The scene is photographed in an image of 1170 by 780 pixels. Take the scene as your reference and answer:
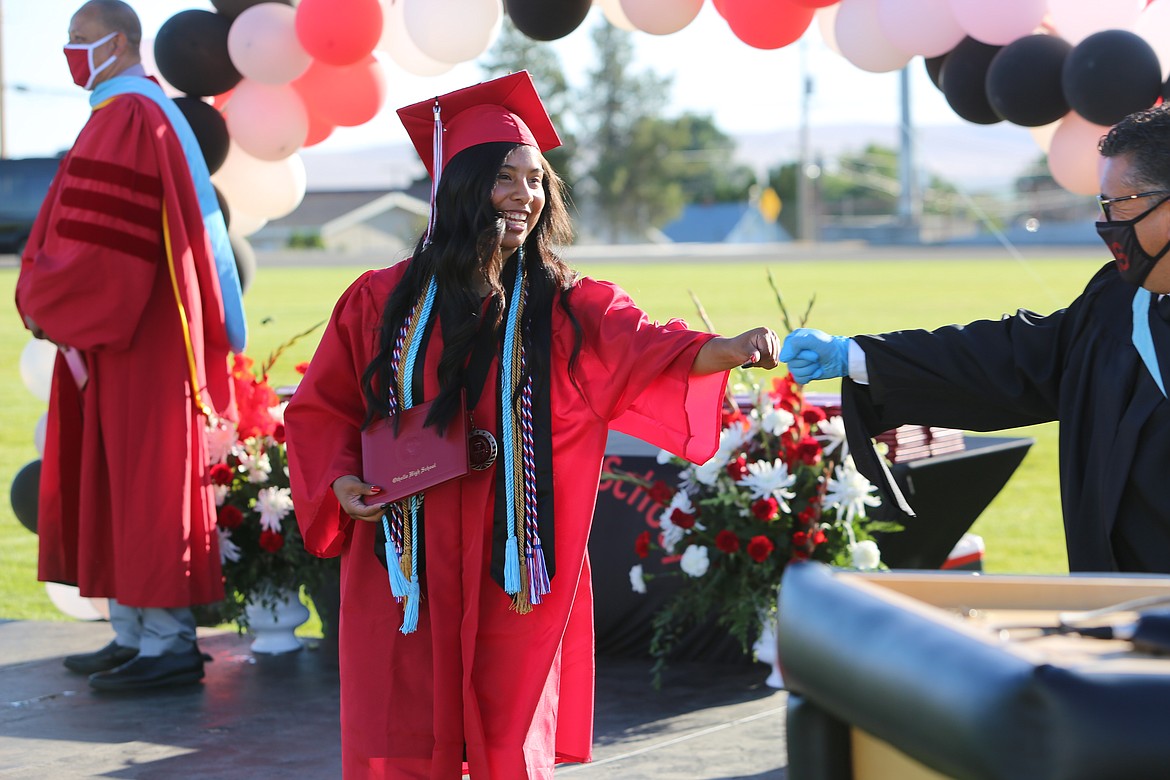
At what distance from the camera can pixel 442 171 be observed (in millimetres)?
3426

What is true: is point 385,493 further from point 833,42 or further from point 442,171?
point 833,42

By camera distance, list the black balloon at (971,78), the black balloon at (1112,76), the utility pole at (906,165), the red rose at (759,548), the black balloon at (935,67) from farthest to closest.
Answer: the utility pole at (906,165), the black balloon at (935,67), the black balloon at (971,78), the red rose at (759,548), the black balloon at (1112,76)

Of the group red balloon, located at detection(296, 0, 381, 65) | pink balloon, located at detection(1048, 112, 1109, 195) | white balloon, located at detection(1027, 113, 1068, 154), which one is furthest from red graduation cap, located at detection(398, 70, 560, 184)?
white balloon, located at detection(1027, 113, 1068, 154)

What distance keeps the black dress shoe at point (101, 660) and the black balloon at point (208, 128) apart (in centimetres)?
185

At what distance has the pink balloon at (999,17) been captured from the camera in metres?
4.91

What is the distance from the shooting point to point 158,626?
507 cm

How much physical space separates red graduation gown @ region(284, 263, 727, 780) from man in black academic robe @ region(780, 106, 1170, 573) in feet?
1.12

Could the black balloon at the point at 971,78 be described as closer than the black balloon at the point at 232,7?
Yes

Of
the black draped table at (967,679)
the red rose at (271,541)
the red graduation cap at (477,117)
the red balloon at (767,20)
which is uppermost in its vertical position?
the red balloon at (767,20)

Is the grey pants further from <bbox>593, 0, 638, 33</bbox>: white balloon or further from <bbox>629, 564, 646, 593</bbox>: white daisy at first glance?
<bbox>593, 0, 638, 33</bbox>: white balloon

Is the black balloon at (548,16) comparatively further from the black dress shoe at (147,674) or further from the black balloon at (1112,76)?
the black dress shoe at (147,674)

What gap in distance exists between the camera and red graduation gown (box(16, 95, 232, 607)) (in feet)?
16.1

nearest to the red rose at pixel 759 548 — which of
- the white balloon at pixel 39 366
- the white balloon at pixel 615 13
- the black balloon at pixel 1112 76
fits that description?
the black balloon at pixel 1112 76

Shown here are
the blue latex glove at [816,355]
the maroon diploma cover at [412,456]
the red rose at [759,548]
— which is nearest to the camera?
the maroon diploma cover at [412,456]
